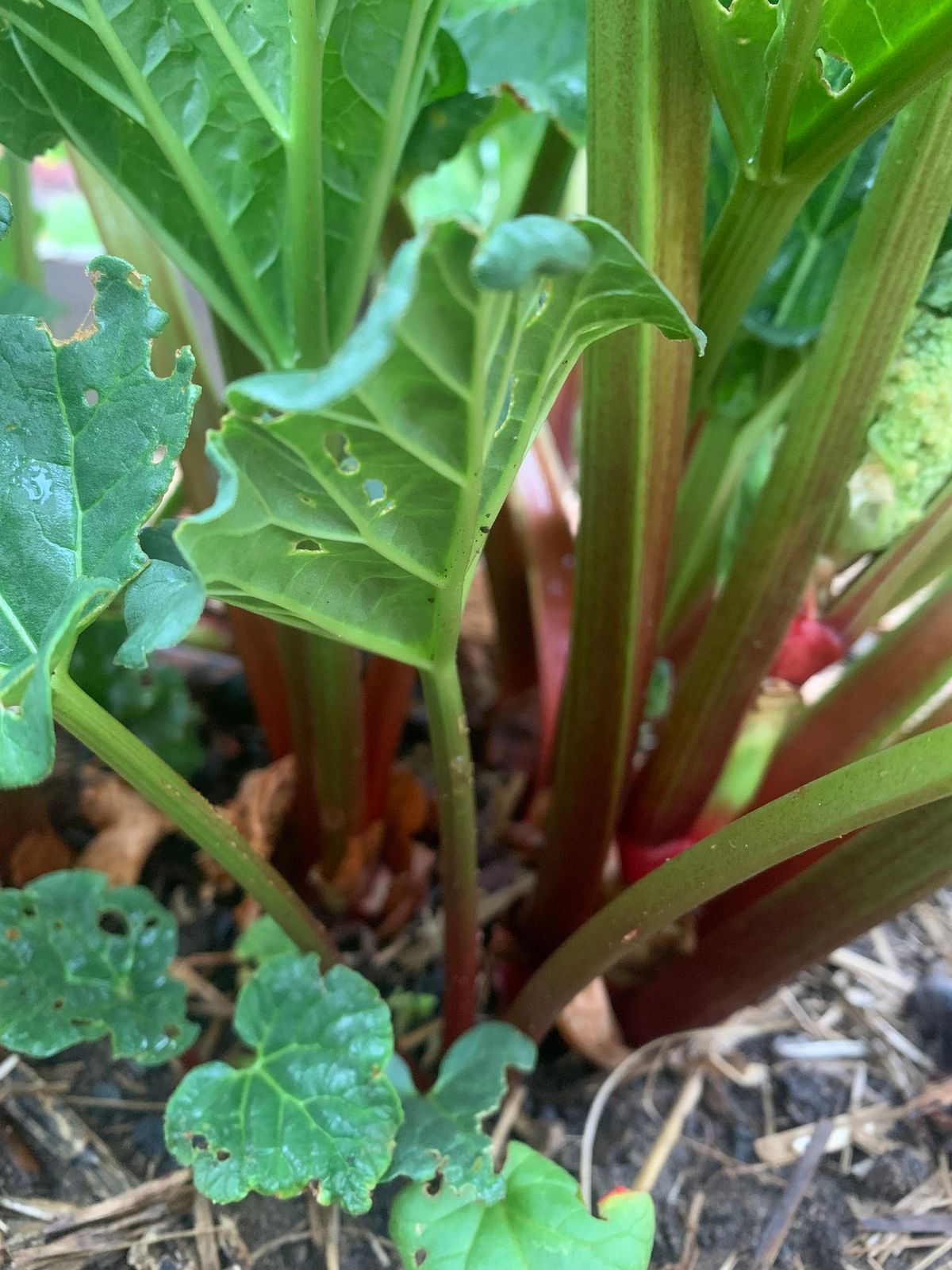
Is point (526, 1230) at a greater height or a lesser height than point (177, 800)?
lesser

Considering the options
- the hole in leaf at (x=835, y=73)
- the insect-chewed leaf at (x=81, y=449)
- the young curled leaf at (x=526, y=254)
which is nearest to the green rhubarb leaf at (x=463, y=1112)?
the insect-chewed leaf at (x=81, y=449)

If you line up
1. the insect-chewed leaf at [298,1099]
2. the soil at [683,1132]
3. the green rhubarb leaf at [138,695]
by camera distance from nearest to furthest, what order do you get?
the insect-chewed leaf at [298,1099] < the soil at [683,1132] < the green rhubarb leaf at [138,695]

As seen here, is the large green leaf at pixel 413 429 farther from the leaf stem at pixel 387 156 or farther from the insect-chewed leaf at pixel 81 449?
the leaf stem at pixel 387 156

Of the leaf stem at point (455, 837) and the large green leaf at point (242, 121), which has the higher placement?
the large green leaf at point (242, 121)

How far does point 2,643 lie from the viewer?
0.50m

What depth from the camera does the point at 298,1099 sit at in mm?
554

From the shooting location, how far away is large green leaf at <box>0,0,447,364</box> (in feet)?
1.87

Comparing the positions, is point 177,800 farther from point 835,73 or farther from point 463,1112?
point 835,73

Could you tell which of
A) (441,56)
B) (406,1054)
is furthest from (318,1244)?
(441,56)

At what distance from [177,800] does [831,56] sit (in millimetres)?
546

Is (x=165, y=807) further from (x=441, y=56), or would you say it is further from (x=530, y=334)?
(x=441, y=56)

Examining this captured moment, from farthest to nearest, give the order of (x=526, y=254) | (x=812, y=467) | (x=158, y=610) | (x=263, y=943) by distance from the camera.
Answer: (x=263, y=943) < (x=812, y=467) < (x=158, y=610) < (x=526, y=254)

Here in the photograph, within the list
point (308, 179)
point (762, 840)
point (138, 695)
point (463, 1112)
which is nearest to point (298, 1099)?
point (463, 1112)

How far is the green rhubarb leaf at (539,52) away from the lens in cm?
74
